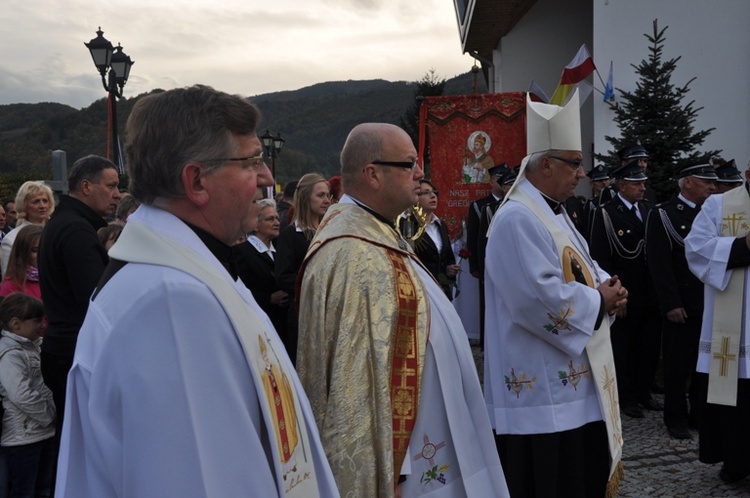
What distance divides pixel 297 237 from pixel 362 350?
2982 mm

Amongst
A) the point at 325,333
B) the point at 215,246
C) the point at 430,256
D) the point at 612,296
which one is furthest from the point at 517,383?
the point at 430,256

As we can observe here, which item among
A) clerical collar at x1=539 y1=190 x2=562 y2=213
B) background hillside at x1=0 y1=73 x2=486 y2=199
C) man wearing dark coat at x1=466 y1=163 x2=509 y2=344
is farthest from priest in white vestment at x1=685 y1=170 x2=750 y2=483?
background hillside at x1=0 y1=73 x2=486 y2=199

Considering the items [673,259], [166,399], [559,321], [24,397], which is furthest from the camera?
[673,259]

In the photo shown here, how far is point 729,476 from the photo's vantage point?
211 inches

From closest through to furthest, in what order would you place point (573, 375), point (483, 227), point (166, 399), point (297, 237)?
point (166, 399) < point (573, 375) < point (297, 237) < point (483, 227)

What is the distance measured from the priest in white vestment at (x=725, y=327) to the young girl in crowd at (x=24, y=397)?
453cm

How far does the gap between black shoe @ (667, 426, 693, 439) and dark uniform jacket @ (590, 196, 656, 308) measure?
142 centimetres

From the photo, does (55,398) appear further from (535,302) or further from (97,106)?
(97,106)

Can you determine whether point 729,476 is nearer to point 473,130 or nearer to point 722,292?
point 722,292

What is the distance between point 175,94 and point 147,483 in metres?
0.85

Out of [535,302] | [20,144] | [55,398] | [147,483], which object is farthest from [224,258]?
[20,144]

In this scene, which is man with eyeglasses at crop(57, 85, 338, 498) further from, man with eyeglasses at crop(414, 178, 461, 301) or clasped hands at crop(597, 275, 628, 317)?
man with eyeglasses at crop(414, 178, 461, 301)

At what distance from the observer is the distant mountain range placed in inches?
1857

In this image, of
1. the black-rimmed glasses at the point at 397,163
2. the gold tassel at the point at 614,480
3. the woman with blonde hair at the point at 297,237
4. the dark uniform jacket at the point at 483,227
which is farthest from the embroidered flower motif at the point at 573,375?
the dark uniform jacket at the point at 483,227
